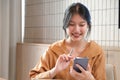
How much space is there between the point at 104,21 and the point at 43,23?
0.95 meters

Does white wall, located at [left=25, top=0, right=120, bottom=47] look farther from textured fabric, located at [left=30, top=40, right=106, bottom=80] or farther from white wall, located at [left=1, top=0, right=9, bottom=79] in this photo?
textured fabric, located at [left=30, top=40, right=106, bottom=80]

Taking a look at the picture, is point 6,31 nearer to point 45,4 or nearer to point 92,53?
point 45,4

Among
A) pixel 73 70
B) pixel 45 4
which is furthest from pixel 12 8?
pixel 73 70

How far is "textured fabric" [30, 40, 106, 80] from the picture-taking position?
1344 millimetres

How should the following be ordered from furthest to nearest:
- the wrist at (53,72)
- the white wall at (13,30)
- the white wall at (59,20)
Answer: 1. the white wall at (13,30)
2. the white wall at (59,20)
3. the wrist at (53,72)

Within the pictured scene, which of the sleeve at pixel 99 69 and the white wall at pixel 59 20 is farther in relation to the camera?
the white wall at pixel 59 20

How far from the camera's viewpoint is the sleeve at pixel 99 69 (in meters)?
1.33

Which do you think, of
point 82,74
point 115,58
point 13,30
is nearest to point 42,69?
point 82,74

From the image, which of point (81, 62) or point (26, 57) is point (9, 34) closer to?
point (26, 57)

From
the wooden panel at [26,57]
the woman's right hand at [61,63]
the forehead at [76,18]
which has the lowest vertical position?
the wooden panel at [26,57]

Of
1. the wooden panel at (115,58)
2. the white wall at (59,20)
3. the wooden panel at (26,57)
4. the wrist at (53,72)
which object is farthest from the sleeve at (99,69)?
the wooden panel at (26,57)

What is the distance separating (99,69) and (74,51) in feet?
0.62

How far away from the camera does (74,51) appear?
1430 millimetres

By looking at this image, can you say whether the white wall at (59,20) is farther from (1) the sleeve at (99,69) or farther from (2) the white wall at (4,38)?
(1) the sleeve at (99,69)
